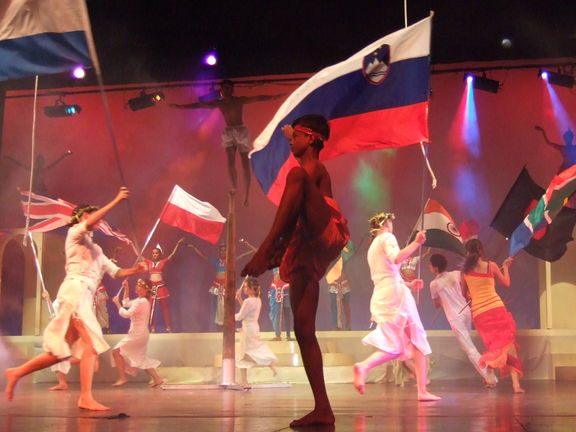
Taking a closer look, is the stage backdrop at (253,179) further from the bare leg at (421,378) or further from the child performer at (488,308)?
the bare leg at (421,378)

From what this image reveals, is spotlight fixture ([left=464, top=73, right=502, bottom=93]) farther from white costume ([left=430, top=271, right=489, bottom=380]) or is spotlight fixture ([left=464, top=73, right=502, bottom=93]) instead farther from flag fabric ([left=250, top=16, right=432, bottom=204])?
flag fabric ([left=250, top=16, right=432, bottom=204])

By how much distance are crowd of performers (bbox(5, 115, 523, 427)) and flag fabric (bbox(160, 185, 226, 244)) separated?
115cm

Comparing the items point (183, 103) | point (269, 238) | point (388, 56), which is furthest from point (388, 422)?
point (183, 103)

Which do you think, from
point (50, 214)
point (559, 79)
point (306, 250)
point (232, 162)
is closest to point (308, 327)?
point (306, 250)

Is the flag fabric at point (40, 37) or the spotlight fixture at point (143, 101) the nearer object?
the flag fabric at point (40, 37)

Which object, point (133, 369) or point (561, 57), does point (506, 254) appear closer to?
point (561, 57)

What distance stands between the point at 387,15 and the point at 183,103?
6247 mm

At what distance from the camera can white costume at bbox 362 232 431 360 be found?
775 centimetres

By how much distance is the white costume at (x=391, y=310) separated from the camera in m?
7.75

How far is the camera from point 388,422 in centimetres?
485

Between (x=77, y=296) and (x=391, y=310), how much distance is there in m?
2.87

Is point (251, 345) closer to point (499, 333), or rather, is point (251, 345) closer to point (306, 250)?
point (499, 333)

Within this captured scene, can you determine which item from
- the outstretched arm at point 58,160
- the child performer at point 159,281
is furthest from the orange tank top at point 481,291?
the outstretched arm at point 58,160

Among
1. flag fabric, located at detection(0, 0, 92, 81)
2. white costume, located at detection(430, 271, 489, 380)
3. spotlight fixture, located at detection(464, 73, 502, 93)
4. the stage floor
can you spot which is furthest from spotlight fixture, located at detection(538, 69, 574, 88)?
flag fabric, located at detection(0, 0, 92, 81)
